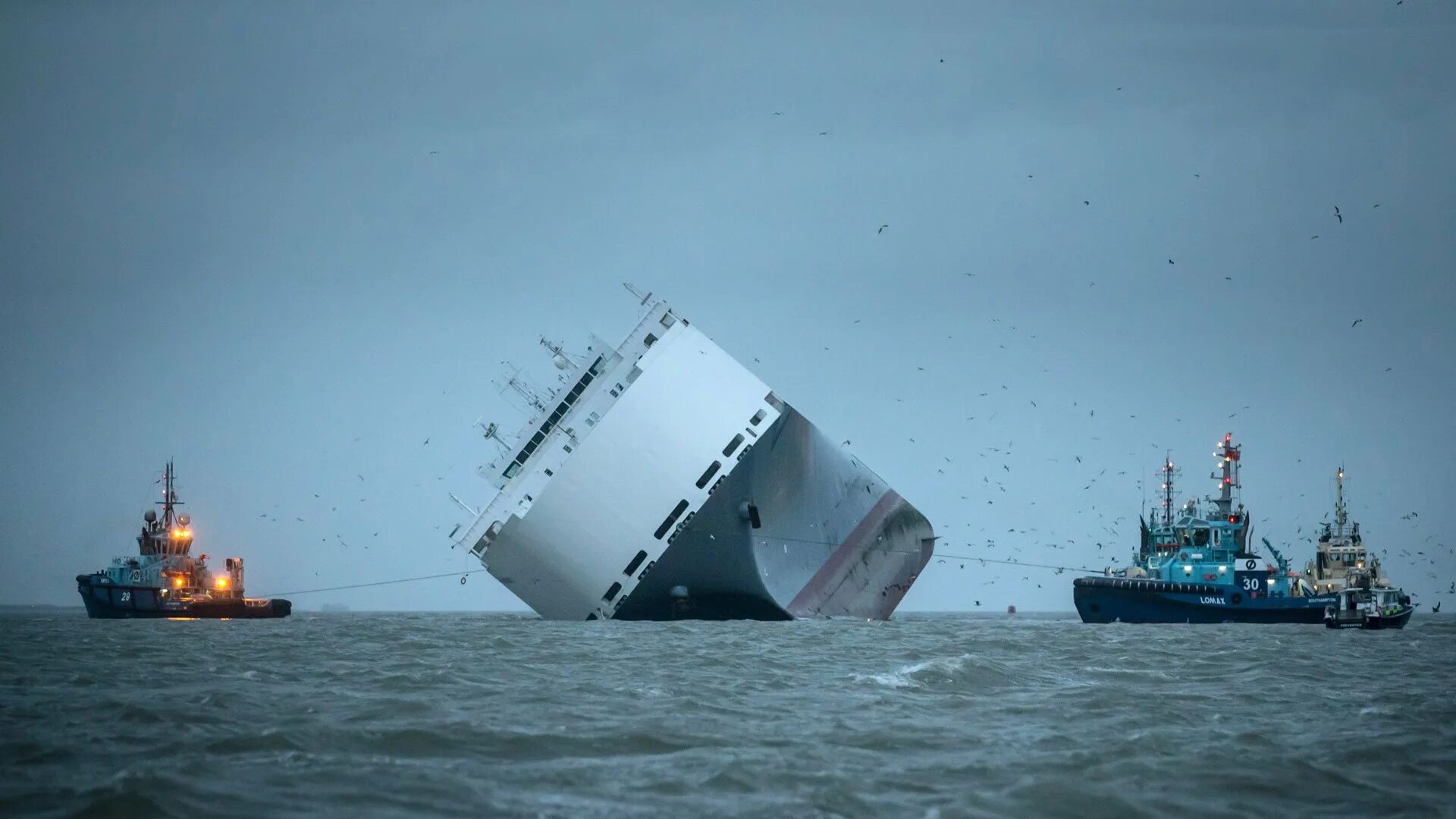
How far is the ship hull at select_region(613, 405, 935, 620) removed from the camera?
4153cm

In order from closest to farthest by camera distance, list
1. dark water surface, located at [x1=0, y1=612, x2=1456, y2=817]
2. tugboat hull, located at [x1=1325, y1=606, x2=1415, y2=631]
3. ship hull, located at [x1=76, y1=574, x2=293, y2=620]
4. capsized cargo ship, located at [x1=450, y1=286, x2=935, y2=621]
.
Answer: dark water surface, located at [x1=0, y1=612, x2=1456, y2=817] → capsized cargo ship, located at [x1=450, y1=286, x2=935, y2=621] → tugboat hull, located at [x1=1325, y1=606, x2=1415, y2=631] → ship hull, located at [x1=76, y1=574, x2=293, y2=620]

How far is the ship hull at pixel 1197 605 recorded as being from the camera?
62625 millimetres

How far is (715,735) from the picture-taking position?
16.7 meters

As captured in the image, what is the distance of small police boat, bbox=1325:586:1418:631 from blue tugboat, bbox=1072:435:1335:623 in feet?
3.54

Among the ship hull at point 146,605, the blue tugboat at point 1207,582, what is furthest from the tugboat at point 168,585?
the blue tugboat at point 1207,582

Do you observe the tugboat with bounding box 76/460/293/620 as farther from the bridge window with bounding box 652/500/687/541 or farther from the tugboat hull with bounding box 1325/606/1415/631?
the tugboat hull with bounding box 1325/606/1415/631

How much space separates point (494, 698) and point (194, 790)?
733 centimetres

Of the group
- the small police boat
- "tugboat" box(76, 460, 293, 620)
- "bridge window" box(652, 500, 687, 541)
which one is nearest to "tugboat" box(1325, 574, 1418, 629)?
the small police boat

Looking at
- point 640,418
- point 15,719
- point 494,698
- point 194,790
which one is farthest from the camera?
point 640,418

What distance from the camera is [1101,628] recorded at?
179 feet

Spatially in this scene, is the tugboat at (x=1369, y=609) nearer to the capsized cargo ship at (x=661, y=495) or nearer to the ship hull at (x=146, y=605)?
the capsized cargo ship at (x=661, y=495)

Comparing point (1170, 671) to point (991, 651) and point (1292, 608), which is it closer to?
point (991, 651)

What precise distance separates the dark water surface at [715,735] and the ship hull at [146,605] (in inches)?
1527

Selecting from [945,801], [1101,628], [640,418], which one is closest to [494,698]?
[945,801]
